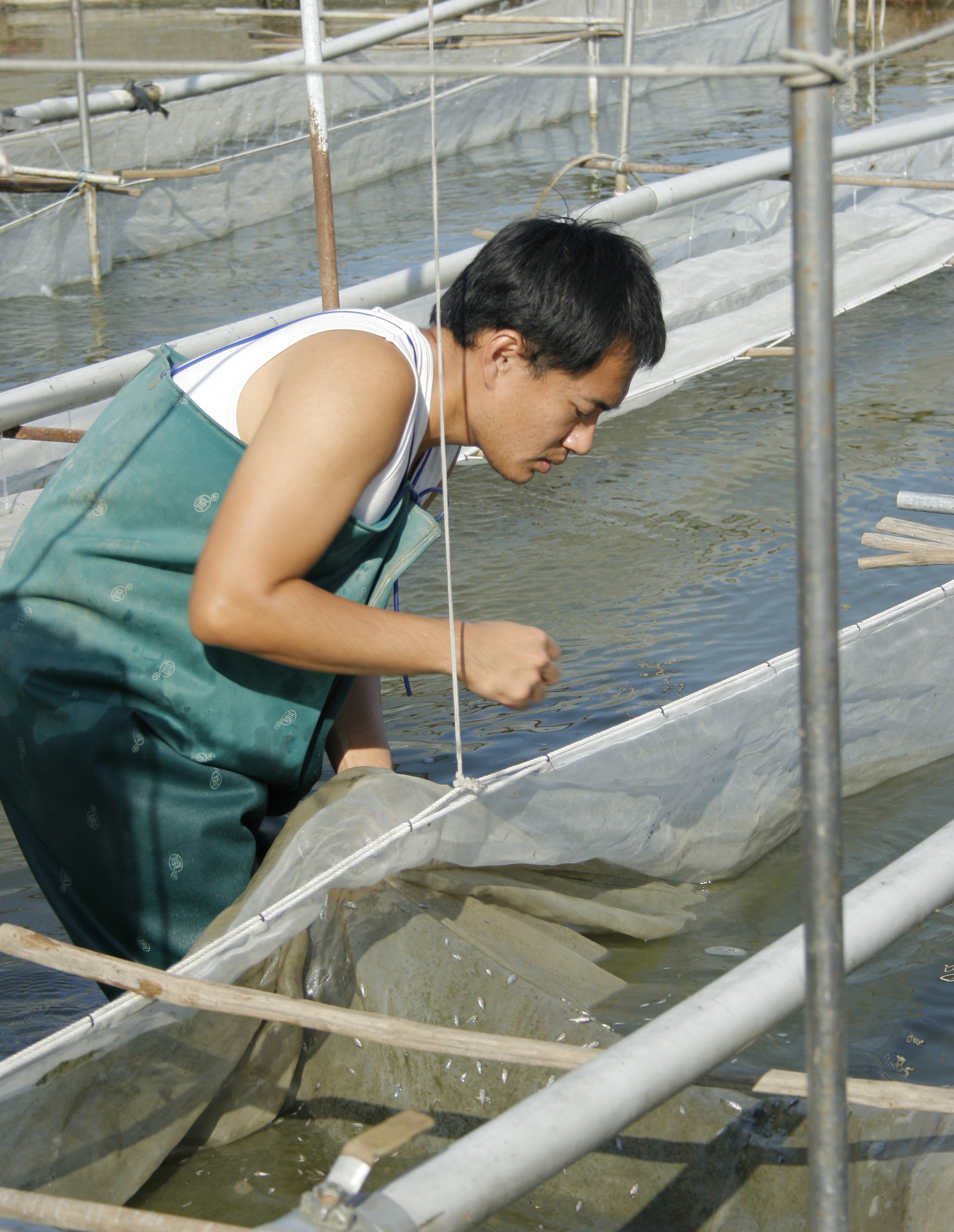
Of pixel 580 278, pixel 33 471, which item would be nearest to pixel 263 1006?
pixel 580 278

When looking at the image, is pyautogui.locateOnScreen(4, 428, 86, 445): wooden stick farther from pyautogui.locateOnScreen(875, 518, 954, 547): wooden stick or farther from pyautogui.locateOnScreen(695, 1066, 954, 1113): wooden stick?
pyautogui.locateOnScreen(695, 1066, 954, 1113): wooden stick

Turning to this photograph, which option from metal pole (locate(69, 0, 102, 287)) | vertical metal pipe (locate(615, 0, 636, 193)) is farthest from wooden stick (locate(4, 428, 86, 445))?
vertical metal pipe (locate(615, 0, 636, 193))

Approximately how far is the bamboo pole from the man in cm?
200

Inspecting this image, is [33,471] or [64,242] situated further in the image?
[64,242]

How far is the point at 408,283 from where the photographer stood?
404cm

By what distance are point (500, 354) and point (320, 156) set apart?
235cm

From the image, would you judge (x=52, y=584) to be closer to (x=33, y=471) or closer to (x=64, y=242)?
(x=33, y=471)

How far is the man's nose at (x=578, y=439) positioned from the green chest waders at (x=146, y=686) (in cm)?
20

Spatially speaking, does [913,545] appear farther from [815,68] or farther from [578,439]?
[815,68]

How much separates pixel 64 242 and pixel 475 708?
5261 millimetres

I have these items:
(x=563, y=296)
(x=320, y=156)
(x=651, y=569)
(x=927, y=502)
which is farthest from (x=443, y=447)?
(x=651, y=569)

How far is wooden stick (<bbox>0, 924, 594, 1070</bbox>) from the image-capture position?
1.24 m

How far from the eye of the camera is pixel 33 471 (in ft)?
13.3

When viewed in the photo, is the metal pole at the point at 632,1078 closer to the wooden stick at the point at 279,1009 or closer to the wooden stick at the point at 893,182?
the wooden stick at the point at 279,1009
